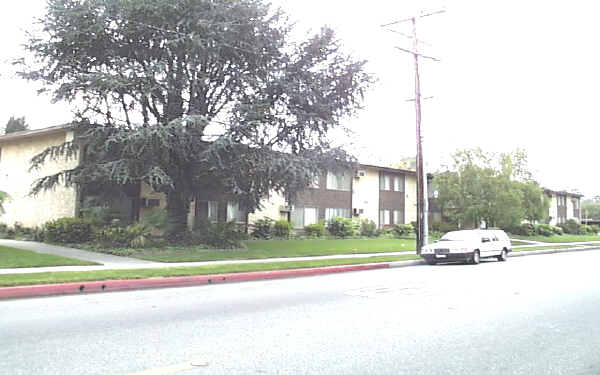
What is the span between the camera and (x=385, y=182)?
127 feet

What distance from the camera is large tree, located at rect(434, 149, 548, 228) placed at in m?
31.5

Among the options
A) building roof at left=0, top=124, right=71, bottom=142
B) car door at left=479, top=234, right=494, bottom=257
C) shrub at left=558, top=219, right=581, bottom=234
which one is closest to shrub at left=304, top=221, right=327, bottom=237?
car door at left=479, top=234, right=494, bottom=257

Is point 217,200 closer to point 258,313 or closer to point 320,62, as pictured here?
point 320,62

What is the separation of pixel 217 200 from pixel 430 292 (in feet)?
62.0

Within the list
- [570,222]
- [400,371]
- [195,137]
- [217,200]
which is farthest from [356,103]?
[570,222]

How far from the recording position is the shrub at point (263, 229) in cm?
2792

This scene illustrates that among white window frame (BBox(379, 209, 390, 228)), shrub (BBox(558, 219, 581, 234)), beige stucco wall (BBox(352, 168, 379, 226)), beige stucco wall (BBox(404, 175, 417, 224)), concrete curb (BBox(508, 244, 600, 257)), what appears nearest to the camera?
concrete curb (BBox(508, 244, 600, 257))

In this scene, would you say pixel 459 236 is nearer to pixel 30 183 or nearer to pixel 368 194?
pixel 368 194

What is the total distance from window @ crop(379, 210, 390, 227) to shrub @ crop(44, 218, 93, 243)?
23.2 meters

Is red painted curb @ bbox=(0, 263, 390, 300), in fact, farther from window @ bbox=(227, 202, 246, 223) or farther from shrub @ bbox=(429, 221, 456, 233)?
shrub @ bbox=(429, 221, 456, 233)

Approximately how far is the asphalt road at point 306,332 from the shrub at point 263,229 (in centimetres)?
1727

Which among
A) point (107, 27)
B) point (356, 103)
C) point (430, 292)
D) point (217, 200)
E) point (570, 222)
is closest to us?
point (430, 292)

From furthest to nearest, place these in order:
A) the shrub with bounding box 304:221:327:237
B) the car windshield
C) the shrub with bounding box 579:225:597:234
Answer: the shrub with bounding box 579:225:597:234, the shrub with bounding box 304:221:327:237, the car windshield

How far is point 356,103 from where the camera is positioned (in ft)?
70.4
